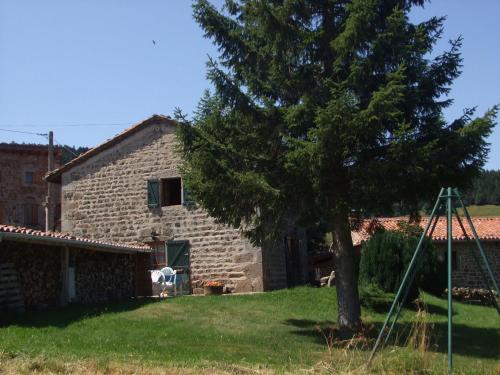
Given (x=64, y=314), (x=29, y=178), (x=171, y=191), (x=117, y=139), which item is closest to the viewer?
(x=64, y=314)

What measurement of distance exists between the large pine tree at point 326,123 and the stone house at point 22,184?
30434 millimetres

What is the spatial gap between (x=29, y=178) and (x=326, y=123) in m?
34.7

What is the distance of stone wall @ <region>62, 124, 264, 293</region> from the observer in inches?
785

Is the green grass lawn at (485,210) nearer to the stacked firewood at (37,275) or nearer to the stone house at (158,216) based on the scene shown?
the stone house at (158,216)

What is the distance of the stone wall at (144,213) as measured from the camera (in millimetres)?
19938

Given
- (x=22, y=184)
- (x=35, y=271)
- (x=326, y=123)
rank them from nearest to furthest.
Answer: (x=326, y=123)
(x=35, y=271)
(x=22, y=184)

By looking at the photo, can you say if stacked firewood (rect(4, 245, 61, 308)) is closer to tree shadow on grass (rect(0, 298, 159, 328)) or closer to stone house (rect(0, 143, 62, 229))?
tree shadow on grass (rect(0, 298, 159, 328))

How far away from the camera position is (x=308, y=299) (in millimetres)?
17266

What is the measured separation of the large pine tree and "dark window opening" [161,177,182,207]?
857 cm

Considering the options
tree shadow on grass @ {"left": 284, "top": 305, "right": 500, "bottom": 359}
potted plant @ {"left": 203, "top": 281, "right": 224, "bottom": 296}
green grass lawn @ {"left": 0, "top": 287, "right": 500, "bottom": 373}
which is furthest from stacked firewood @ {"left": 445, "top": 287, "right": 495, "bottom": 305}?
potted plant @ {"left": 203, "top": 281, "right": 224, "bottom": 296}

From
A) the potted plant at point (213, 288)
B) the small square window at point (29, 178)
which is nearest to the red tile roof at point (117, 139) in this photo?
the potted plant at point (213, 288)

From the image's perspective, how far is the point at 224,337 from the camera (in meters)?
11.8

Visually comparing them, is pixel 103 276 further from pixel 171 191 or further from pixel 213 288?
pixel 171 191

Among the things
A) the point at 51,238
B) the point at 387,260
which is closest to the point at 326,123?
the point at 51,238
